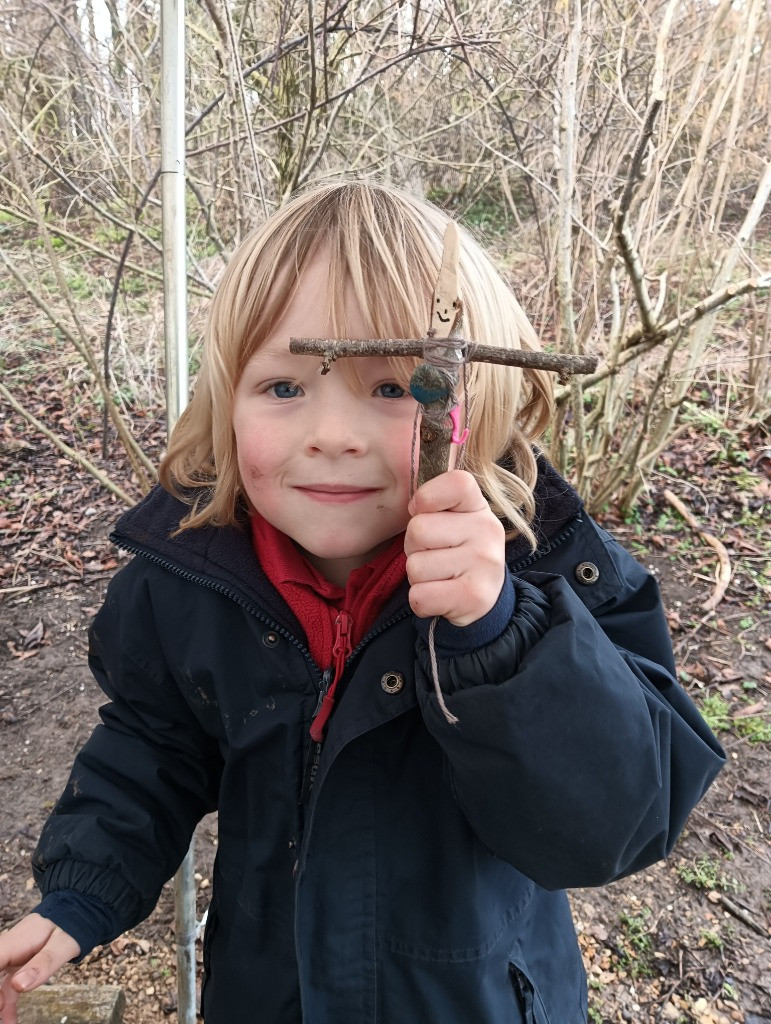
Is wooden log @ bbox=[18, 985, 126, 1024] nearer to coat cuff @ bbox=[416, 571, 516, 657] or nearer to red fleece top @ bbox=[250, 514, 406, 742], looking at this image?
red fleece top @ bbox=[250, 514, 406, 742]

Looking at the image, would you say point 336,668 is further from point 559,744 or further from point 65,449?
point 65,449

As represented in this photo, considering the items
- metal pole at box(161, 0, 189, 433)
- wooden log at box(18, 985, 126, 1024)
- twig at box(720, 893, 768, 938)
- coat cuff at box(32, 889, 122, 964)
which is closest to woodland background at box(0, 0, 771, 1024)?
twig at box(720, 893, 768, 938)

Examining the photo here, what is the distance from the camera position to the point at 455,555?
95 cm

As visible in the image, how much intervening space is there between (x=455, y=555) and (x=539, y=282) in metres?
4.77

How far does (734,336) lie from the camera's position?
19.6 feet

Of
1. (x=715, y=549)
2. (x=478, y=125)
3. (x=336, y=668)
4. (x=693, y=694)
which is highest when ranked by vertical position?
(x=478, y=125)

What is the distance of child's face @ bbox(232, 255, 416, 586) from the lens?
1.14m

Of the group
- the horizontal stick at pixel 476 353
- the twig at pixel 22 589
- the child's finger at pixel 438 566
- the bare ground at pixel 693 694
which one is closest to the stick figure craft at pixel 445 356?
the horizontal stick at pixel 476 353

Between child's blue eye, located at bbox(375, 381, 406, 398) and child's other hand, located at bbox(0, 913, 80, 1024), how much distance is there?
44.5 inches

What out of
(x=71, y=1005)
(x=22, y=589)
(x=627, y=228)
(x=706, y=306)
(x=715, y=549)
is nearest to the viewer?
(x=71, y=1005)

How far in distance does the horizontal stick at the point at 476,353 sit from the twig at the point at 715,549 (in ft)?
12.2

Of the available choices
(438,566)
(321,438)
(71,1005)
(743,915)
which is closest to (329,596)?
(321,438)

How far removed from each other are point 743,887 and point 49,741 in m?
3.01

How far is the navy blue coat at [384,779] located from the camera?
103 centimetres
